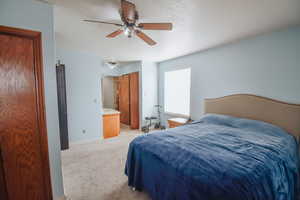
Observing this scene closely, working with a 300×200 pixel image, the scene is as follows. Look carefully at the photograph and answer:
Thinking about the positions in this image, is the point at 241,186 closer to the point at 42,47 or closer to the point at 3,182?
the point at 3,182

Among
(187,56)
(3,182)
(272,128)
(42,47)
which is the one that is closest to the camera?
(3,182)

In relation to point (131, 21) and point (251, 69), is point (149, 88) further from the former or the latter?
point (131, 21)

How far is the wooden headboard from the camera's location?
2.05 metres

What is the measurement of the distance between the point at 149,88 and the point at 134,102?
0.79 meters

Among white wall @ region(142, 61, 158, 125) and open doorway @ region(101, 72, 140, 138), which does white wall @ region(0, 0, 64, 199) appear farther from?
white wall @ region(142, 61, 158, 125)

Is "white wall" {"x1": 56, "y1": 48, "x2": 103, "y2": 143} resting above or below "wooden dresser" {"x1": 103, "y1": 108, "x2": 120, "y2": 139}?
above

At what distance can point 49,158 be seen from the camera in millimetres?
1517

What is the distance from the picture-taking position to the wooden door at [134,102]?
15.4 feet

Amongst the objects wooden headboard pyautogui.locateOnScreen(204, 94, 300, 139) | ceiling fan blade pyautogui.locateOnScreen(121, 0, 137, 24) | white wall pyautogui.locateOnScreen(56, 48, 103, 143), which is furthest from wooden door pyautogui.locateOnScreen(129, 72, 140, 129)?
ceiling fan blade pyautogui.locateOnScreen(121, 0, 137, 24)

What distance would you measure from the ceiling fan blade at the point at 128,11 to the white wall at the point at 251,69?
7.96 ft

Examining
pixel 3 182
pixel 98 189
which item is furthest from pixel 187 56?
pixel 3 182

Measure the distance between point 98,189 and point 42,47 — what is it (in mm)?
2004

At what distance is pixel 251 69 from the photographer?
2.55 meters

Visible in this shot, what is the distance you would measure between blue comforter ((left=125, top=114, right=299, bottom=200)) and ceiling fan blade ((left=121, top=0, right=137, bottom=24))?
1.62 m
